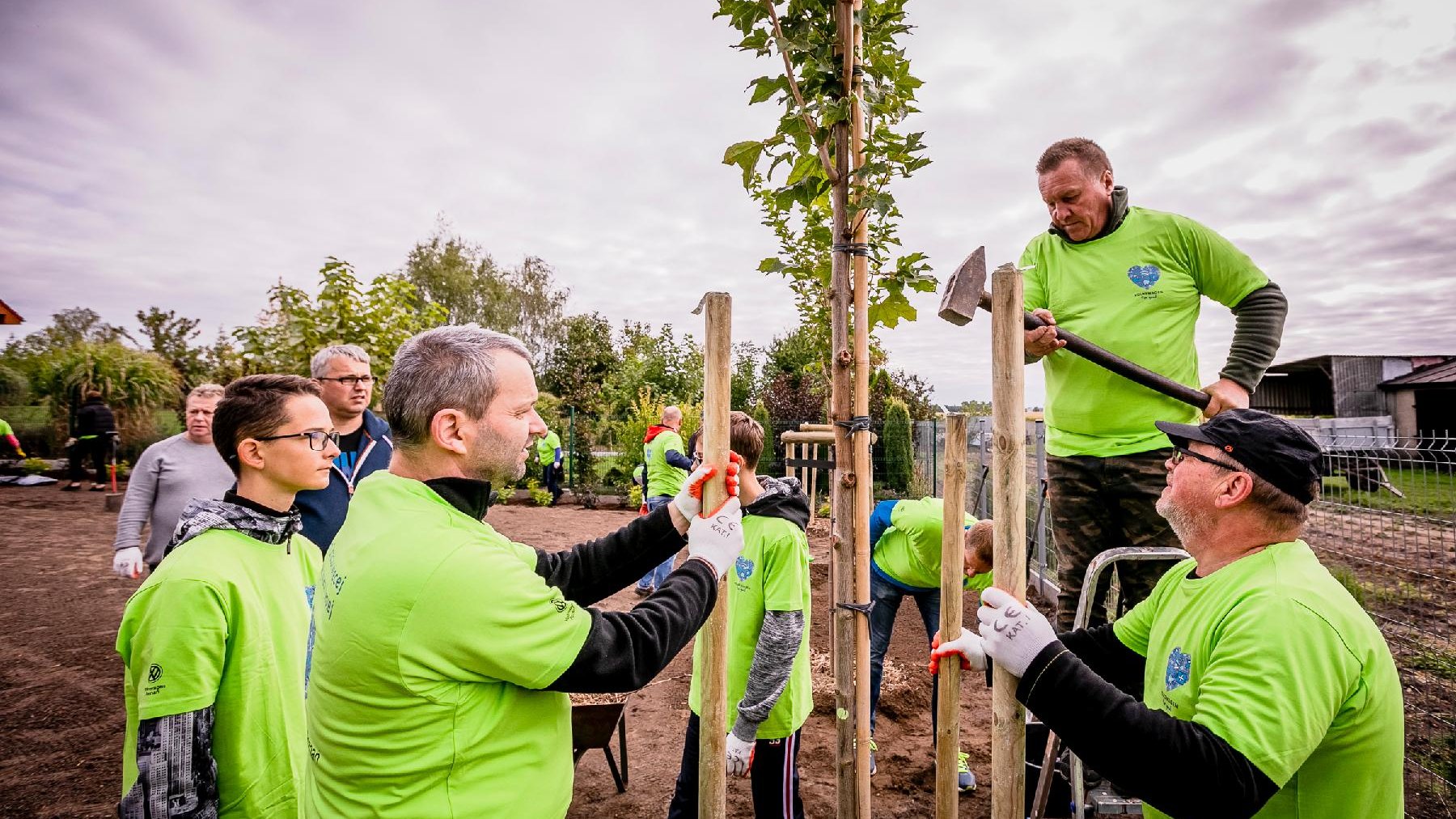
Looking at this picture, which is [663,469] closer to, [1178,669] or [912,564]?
[912,564]

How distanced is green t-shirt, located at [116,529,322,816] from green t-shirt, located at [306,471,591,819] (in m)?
0.62

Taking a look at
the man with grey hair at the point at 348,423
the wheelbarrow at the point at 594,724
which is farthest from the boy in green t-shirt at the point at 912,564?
the man with grey hair at the point at 348,423

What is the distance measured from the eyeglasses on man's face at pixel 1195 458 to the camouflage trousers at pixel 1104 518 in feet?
2.74

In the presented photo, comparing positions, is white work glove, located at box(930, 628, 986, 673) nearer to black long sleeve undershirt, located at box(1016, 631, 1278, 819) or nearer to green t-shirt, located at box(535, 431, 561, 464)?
black long sleeve undershirt, located at box(1016, 631, 1278, 819)

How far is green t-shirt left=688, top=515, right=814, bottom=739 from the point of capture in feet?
9.86

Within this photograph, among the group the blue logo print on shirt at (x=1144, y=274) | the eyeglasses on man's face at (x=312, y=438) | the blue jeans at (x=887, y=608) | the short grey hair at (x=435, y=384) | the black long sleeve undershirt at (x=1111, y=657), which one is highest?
the blue logo print on shirt at (x=1144, y=274)

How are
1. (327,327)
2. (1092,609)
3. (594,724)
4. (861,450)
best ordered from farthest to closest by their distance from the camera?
(327,327), (594,724), (1092,609), (861,450)

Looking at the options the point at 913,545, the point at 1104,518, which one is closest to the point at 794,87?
the point at 1104,518

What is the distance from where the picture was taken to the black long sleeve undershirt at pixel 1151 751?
1355 millimetres

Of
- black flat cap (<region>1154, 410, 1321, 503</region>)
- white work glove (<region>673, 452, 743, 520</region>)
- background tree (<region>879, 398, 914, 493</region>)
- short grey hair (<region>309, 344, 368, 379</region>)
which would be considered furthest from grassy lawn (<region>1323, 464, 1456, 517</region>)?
background tree (<region>879, 398, 914, 493</region>)

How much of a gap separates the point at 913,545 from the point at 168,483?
491cm

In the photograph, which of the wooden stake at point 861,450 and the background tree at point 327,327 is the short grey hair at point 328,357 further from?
the wooden stake at point 861,450

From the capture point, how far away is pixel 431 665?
4.66ft

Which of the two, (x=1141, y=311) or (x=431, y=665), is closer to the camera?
(x=431, y=665)
